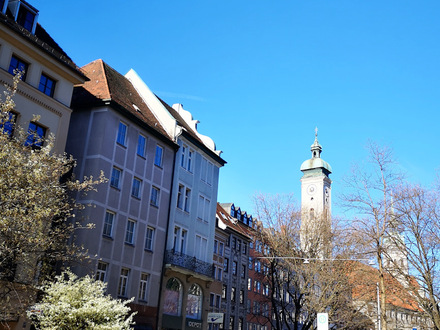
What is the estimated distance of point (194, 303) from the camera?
121ft

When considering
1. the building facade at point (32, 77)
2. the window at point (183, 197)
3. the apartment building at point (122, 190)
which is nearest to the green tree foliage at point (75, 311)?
the building facade at point (32, 77)

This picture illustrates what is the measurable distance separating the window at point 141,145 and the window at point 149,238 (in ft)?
15.8

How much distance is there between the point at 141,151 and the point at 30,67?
9.75 metres

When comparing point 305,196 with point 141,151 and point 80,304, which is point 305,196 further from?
point 80,304

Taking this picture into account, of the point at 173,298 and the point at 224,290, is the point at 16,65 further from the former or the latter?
the point at 224,290

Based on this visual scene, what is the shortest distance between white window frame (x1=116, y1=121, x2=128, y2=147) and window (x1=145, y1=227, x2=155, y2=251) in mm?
5821

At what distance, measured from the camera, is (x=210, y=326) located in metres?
46.3

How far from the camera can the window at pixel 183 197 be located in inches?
1425

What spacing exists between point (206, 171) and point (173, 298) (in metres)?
10.8

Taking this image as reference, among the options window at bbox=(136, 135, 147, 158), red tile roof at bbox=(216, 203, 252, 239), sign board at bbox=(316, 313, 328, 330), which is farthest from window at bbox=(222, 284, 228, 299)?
sign board at bbox=(316, 313, 328, 330)

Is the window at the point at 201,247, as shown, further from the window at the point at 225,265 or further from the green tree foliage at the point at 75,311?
the green tree foliage at the point at 75,311

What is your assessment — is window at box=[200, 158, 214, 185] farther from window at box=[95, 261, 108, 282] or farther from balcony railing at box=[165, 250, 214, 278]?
window at box=[95, 261, 108, 282]

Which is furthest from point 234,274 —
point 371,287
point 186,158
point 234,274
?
point 186,158

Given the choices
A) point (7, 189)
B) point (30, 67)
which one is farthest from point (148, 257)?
point (7, 189)
